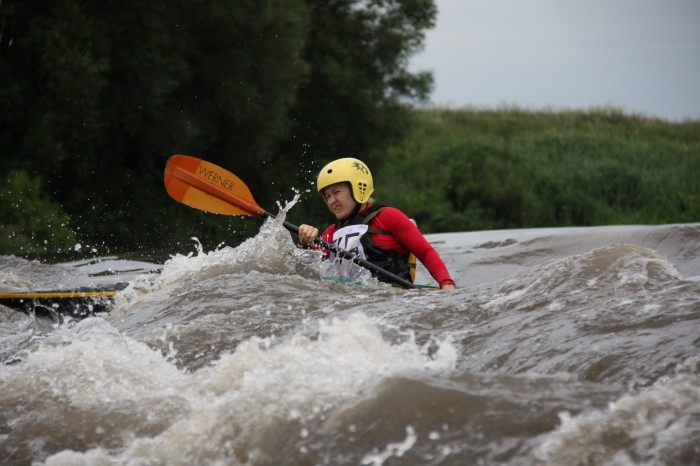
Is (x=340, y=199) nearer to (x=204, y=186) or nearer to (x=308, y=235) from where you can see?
(x=308, y=235)

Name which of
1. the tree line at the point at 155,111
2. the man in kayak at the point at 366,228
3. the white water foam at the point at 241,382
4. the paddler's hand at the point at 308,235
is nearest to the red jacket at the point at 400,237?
the man in kayak at the point at 366,228

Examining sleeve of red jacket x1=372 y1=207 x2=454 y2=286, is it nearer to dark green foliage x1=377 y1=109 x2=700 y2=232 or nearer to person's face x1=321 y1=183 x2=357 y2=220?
person's face x1=321 y1=183 x2=357 y2=220

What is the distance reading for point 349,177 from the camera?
6727 mm

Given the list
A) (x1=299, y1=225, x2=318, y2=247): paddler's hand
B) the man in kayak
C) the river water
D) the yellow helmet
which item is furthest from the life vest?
the river water

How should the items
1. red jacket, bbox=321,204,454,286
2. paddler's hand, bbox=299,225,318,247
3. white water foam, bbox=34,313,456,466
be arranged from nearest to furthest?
white water foam, bbox=34,313,456,466, paddler's hand, bbox=299,225,318,247, red jacket, bbox=321,204,454,286

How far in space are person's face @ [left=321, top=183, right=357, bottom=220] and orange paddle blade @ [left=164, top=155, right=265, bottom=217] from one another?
3.06 ft

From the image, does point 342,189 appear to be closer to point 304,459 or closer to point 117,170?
point 304,459

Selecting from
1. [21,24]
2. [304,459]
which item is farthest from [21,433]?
[21,24]

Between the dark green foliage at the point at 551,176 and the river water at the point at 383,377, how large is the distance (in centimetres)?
1793

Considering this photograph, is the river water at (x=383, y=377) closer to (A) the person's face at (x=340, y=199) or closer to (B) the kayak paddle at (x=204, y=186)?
(A) the person's face at (x=340, y=199)

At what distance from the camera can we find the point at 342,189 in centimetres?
680

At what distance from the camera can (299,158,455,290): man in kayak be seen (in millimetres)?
6730

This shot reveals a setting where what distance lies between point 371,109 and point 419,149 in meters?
4.03

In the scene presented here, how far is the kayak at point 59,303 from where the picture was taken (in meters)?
6.38
